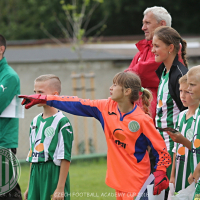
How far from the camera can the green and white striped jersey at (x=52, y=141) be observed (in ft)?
13.2

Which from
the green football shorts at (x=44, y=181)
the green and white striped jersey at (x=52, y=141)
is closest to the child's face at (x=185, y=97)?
the green and white striped jersey at (x=52, y=141)

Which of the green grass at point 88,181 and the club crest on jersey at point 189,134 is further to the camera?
the green grass at point 88,181

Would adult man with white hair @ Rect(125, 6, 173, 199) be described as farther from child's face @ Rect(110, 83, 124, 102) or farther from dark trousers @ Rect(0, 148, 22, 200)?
dark trousers @ Rect(0, 148, 22, 200)

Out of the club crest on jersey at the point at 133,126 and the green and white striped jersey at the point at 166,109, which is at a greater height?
the green and white striped jersey at the point at 166,109

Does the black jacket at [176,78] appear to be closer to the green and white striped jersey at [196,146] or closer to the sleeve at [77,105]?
the green and white striped jersey at [196,146]

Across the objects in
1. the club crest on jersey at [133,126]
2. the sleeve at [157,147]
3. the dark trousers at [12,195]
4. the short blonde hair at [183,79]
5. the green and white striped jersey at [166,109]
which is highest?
the short blonde hair at [183,79]

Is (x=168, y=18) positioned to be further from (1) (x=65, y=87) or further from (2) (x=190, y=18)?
(2) (x=190, y=18)

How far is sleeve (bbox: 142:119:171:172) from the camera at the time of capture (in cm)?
353

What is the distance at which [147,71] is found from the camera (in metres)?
4.47

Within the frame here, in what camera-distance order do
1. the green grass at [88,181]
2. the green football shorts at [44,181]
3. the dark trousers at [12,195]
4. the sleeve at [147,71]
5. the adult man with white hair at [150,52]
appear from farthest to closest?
1. the green grass at [88,181]
2. the dark trousers at [12,195]
3. the adult man with white hair at [150,52]
4. the sleeve at [147,71]
5. the green football shorts at [44,181]

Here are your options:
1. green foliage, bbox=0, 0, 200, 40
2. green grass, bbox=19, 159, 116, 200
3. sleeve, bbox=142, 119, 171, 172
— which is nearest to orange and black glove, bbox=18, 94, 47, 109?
sleeve, bbox=142, 119, 171, 172

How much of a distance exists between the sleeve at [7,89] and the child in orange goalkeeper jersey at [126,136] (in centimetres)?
168

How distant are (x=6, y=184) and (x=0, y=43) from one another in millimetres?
1770

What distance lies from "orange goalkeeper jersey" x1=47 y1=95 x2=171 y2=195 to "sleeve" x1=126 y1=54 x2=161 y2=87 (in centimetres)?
81
